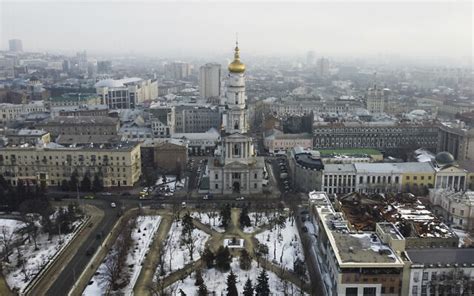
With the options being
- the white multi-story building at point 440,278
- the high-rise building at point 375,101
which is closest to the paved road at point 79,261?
the white multi-story building at point 440,278

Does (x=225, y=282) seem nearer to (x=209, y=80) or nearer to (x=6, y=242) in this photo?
(x=6, y=242)

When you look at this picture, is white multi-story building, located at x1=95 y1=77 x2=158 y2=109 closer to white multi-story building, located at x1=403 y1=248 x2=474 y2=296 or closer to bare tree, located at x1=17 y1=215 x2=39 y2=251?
bare tree, located at x1=17 y1=215 x2=39 y2=251

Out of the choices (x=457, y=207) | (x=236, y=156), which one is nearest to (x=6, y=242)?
(x=236, y=156)

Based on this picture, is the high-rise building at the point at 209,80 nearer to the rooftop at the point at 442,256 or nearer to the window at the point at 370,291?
the rooftop at the point at 442,256

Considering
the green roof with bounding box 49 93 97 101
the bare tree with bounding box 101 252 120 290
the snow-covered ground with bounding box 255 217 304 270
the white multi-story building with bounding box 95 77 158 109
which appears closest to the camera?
the bare tree with bounding box 101 252 120 290

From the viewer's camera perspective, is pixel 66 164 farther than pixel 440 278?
Yes

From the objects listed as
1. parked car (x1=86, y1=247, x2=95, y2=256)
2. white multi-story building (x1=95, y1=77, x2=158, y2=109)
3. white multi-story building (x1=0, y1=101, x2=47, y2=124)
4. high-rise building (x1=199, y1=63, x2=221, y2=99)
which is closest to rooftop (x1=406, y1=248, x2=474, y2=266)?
parked car (x1=86, y1=247, x2=95, y2=256)

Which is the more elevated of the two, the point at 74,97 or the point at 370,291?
the point at 74,97
